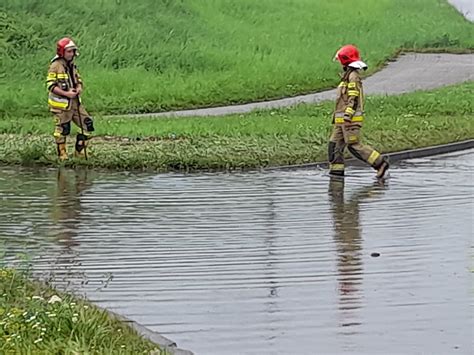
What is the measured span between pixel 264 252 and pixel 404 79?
21.9m

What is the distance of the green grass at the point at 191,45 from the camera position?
28.2 meters

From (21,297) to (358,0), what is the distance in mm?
40645

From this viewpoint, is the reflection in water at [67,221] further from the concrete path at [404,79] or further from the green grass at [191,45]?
the green grass at [191,45]

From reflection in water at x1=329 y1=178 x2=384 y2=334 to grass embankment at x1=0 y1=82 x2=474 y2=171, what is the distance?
1.98 meters

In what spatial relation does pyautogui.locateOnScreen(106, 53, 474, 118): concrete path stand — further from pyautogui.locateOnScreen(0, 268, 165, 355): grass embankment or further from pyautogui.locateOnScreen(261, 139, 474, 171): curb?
pyautogui.locateOnScreen(0, 268, 165, 355): grass embankment

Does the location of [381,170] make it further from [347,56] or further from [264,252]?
[264,252]

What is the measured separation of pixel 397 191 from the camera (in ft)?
44.7

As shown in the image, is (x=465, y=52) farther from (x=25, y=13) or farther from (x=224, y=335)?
(x=224, y=335)

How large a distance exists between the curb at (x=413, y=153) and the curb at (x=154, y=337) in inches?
344

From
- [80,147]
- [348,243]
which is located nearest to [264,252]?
[348,243]

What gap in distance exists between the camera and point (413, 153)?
17219 mm

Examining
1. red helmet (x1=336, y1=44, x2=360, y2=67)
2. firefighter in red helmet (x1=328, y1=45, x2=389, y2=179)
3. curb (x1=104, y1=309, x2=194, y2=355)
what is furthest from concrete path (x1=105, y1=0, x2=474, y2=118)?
curb (x1=104, y1=309, x2=194, y2=355)

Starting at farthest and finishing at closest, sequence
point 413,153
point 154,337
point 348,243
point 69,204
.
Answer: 1. point 413,153
2. point 69,204
3. point 348,243
4. point 154,337

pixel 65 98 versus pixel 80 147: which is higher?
pixel 65 98
